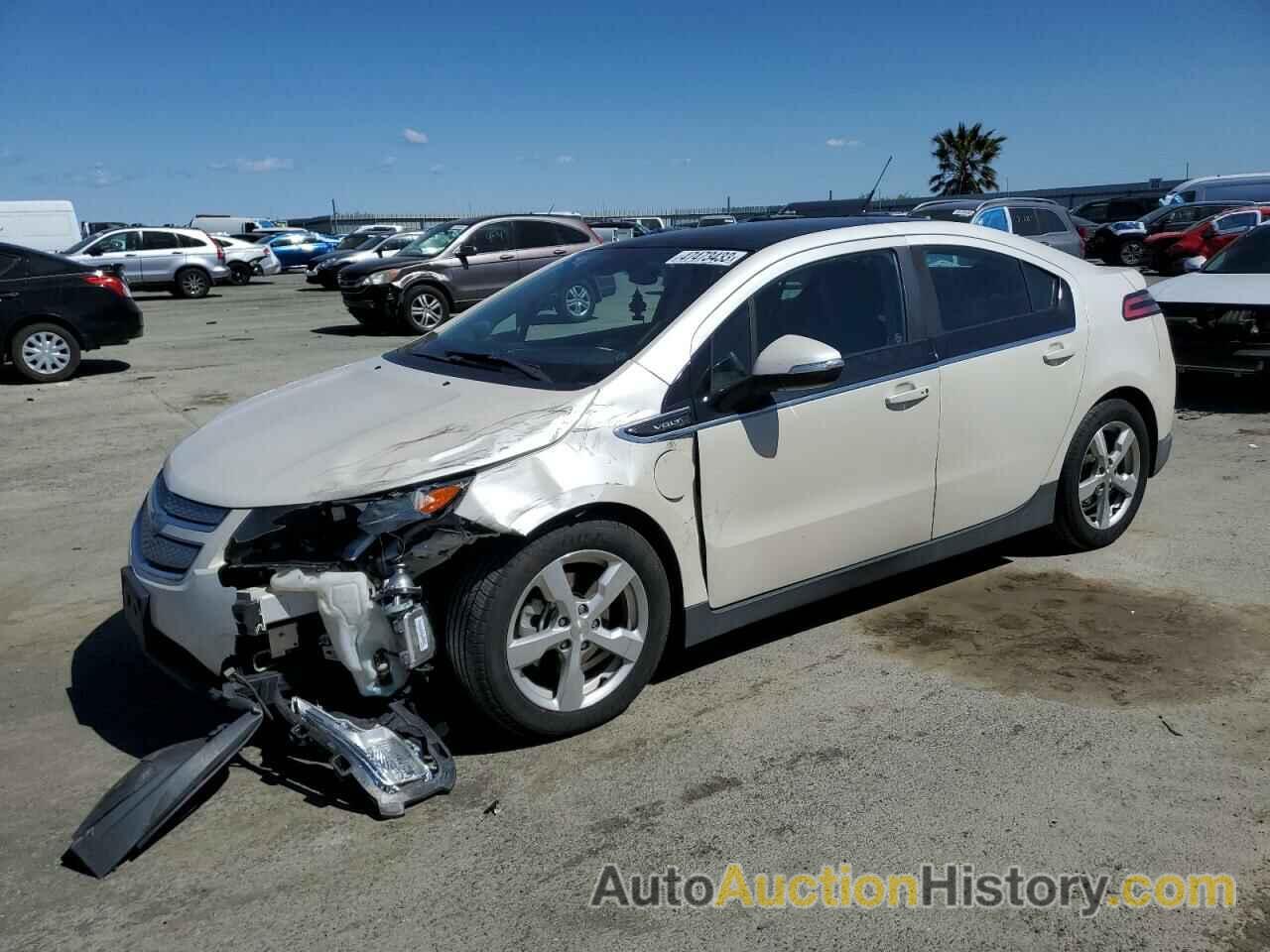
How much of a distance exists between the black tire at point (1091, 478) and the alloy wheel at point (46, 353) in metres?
11.2

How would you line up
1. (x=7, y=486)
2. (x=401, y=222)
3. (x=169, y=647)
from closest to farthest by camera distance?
(x=169, y=647), (x=7, y=486), (x=401, y=222)

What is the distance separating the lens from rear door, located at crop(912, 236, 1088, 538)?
4625mm

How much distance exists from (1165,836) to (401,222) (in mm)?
57167

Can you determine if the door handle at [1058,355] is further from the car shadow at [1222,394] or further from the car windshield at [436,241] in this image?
the car windshield at [436,241]

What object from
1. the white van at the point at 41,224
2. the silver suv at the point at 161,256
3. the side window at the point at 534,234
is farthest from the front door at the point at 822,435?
the white van at the point at 41,224

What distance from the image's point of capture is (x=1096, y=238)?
2788 centimetres

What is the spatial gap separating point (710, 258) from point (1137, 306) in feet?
7.90

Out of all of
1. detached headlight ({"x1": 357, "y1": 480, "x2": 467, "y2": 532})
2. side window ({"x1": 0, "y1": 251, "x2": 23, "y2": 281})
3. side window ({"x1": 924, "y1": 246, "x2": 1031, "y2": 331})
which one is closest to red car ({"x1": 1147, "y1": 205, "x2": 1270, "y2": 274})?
side window ({"x1": 924, "y1": 246, "x2": 1031, "y2": 331})

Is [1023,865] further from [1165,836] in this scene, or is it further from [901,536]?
[901,536]

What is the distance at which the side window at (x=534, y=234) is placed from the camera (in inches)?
669

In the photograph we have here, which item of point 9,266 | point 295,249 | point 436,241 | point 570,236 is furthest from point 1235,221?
point 295,249

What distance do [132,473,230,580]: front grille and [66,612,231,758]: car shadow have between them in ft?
2.07

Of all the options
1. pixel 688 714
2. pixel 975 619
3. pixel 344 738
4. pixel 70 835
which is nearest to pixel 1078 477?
pixel 975 619

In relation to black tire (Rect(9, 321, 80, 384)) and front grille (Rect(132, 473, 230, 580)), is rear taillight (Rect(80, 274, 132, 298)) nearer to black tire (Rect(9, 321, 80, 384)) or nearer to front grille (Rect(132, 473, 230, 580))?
black tire (Rect(9, 321, 80, 384))
